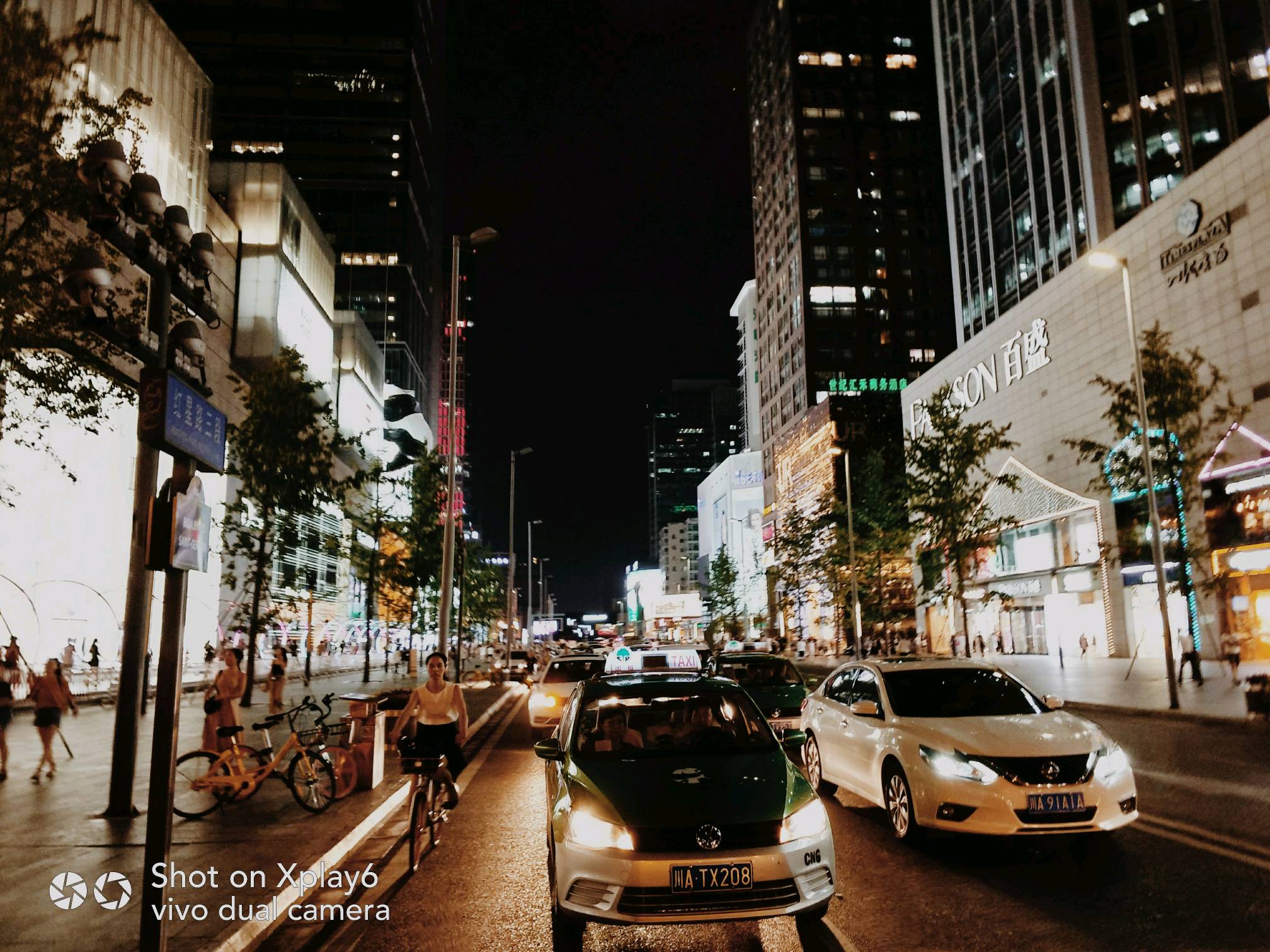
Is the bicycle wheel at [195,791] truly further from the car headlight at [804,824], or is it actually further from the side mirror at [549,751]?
the car headlight at [804,824]

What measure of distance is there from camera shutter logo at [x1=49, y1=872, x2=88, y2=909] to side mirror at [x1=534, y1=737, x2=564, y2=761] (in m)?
3.19

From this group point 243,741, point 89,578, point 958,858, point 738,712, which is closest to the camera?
point 738,712

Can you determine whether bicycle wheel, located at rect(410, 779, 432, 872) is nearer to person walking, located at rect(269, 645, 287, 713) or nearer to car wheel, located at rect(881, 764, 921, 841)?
car wheel, located at rect(881, 764, 921, 841)

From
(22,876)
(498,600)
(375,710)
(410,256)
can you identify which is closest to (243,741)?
(375,710)

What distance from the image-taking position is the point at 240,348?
50.8 m

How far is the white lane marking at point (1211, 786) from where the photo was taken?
9.32 m

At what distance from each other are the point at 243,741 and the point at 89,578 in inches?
976

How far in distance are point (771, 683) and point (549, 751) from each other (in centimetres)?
914

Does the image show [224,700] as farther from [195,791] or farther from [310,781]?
[310,781]

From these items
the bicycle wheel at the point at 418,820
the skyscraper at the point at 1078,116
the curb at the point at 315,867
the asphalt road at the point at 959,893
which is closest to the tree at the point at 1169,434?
the asphalt road at the point at 959,893

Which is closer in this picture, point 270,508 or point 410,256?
point 270,508

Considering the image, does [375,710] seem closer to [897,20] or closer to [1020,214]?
[1020,214]

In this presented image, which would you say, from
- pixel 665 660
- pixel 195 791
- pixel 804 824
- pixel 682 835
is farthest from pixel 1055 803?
pixel 665 660

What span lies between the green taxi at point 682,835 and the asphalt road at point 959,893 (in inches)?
24.1
